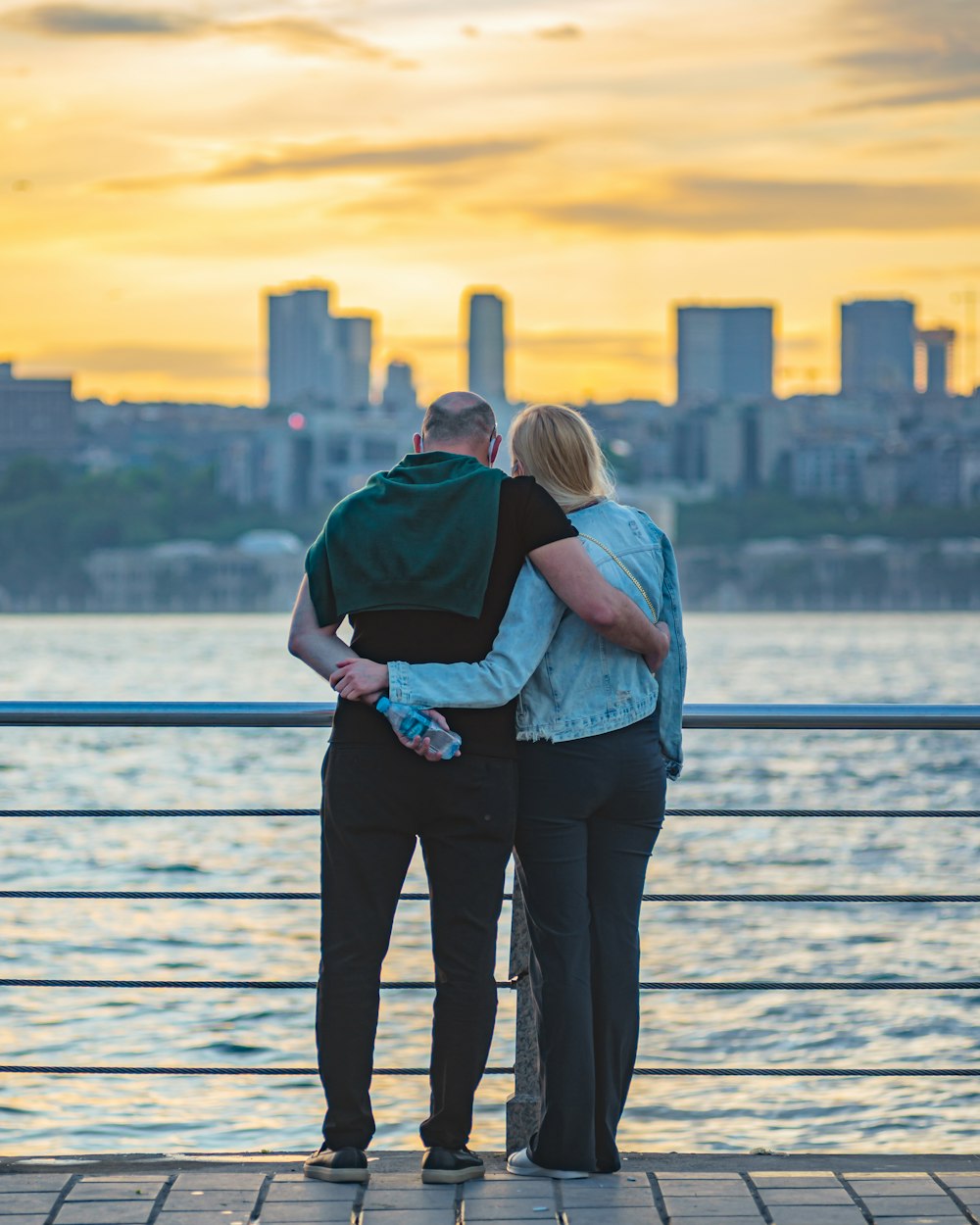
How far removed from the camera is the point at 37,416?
6683 inches

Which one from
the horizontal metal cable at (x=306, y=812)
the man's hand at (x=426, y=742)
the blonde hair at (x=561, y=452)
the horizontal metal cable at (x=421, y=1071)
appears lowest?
the horizontal metal cable at (x=421, y=1071)

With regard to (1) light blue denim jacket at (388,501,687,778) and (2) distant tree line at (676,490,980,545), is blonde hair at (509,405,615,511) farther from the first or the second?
(2) distant tree line at (676,490,980,545)

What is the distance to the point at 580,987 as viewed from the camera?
11.8 ft

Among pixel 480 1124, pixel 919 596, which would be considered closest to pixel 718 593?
pixel 919 596

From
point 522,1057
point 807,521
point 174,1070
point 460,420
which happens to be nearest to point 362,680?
point 460,420

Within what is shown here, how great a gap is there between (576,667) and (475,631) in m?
0.22

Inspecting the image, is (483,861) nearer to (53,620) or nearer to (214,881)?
(214,881)

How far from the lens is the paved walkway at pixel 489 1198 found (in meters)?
3.31

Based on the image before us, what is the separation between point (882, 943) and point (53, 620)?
352 ft

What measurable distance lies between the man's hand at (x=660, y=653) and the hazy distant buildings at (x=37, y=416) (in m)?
164

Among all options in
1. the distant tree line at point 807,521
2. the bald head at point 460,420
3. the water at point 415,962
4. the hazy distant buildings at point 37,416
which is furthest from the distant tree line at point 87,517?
the bald head at point 460,420

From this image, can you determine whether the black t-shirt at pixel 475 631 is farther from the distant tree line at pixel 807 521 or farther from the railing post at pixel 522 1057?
the distant tree line at pixel 807 521

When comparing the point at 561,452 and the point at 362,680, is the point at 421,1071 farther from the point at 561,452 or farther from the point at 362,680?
the point at 561,452

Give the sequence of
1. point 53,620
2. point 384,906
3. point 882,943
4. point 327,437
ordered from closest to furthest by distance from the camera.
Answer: point 384,906
point 882,943
point 53,620
point 327,437
